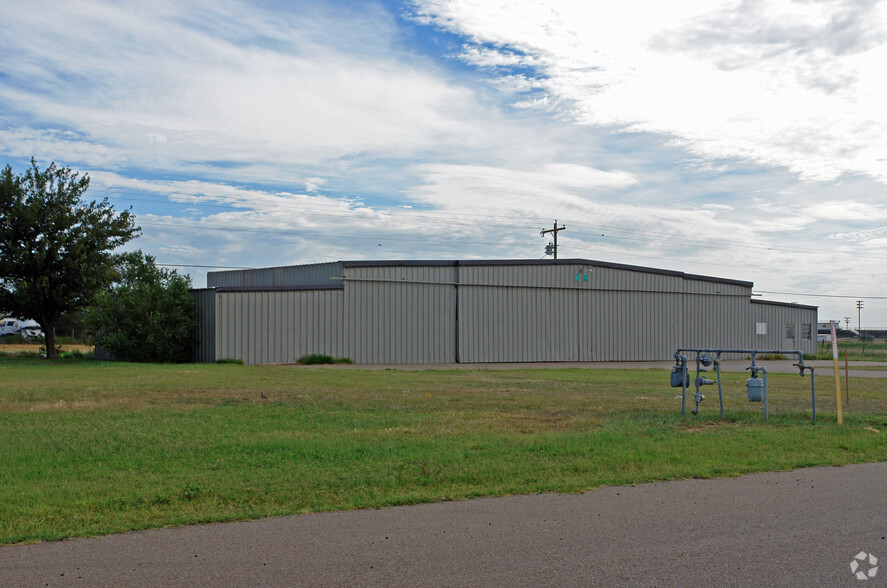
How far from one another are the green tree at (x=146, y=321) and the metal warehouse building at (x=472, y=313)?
0.81m

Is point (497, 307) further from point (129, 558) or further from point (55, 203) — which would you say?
point (129, 558)

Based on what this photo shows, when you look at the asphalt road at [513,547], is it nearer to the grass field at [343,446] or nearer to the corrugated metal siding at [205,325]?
the grass field at [343,446]

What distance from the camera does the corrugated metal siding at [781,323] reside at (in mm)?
47094

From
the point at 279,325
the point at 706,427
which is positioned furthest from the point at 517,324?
the point at 706,427

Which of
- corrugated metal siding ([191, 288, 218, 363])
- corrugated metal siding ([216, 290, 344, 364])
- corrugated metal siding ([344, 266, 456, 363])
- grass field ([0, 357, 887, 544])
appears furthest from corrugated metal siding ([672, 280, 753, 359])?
grass field ([0, 357, 887, 544])

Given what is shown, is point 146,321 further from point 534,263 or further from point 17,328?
point 17,328

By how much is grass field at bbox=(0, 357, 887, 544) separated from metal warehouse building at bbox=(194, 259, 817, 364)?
15.9 m

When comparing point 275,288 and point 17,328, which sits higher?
point 275,288

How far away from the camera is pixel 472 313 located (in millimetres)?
38188

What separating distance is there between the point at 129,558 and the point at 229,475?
270cm

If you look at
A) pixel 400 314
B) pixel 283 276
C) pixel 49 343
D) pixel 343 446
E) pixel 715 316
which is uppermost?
pixel 283 276

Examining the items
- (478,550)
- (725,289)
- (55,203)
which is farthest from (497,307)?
(478,550)

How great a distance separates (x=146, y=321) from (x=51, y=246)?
Result: 5.77 metres

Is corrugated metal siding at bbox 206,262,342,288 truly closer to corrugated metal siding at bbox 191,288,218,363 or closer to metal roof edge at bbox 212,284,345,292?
metal roof edge at bbox 212,284,345,292
